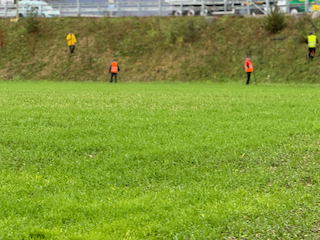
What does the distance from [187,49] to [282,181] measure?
32.5 metres

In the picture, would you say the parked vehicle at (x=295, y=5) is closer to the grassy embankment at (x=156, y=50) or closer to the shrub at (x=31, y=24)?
the grassy embankment at (x=156, y=50)

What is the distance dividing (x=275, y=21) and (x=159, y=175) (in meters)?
31.3

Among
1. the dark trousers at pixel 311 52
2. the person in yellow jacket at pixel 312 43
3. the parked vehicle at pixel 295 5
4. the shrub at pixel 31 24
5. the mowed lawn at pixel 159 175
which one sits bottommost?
the mowed lawn at pixel 159 175

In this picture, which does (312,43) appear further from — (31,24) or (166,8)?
(31,24)

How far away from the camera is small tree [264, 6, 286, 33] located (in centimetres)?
3653

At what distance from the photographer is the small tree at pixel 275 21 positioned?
120 ft

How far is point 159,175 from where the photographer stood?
7711 millimetres

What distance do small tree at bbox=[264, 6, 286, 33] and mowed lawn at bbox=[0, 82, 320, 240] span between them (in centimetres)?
2528

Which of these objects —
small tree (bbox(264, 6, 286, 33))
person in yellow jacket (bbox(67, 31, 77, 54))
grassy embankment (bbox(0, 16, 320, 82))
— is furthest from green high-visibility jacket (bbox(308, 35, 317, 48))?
person in yellow jacket (bbox(67, 31, 77, 54))

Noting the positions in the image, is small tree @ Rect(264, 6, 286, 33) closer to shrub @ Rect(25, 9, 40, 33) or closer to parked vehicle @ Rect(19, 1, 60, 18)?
parked vehicle @ Rect(19, 1, 60, 18)

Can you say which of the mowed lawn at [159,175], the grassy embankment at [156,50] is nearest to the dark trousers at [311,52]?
the grassy embankment at [156,50]

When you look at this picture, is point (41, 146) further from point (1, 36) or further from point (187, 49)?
point (1, 36)

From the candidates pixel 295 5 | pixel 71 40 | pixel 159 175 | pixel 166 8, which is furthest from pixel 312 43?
pixel 159 175

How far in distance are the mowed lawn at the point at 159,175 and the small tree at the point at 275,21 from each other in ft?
83.0
